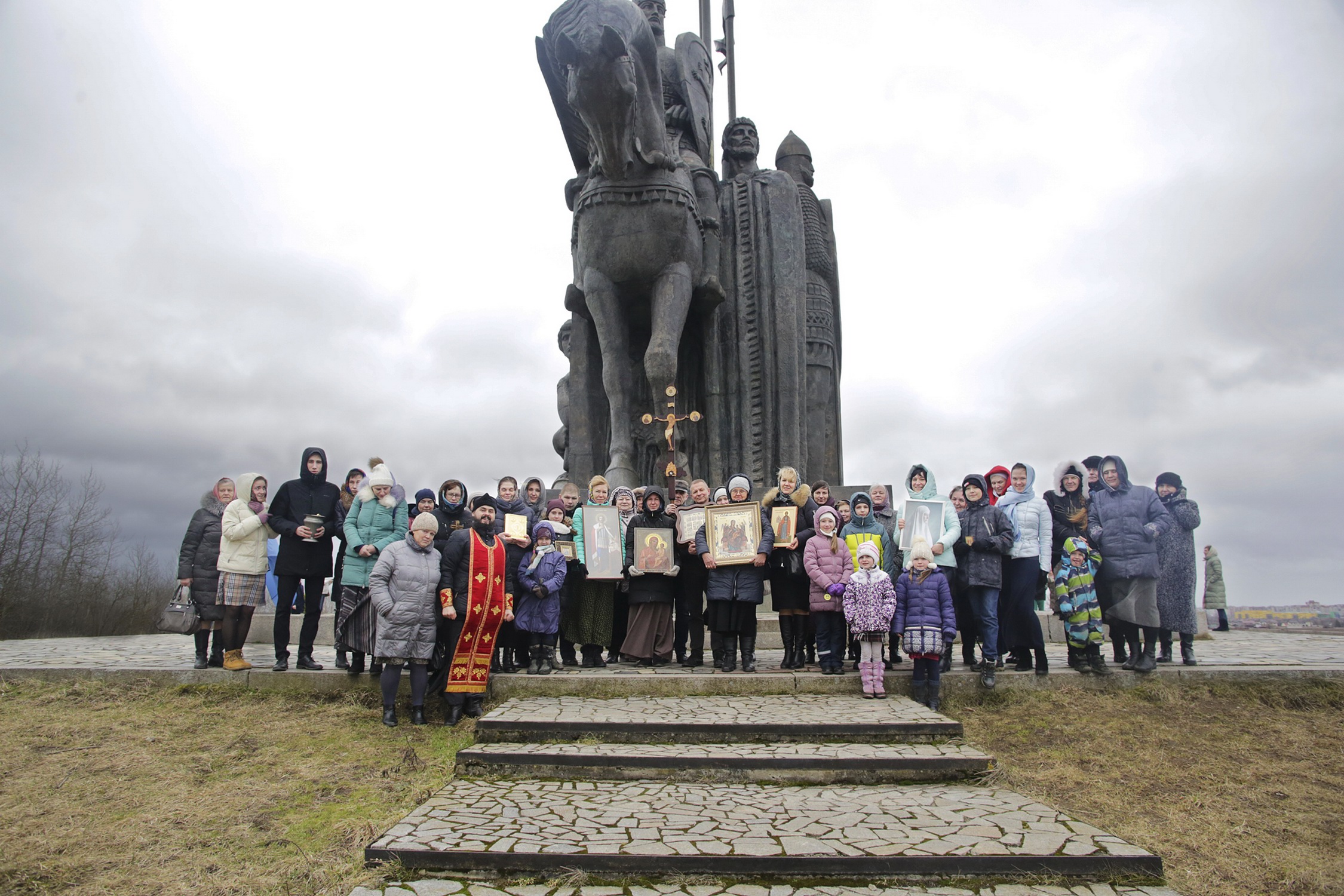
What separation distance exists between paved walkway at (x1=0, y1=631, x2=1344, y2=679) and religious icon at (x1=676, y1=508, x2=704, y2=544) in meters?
1.05

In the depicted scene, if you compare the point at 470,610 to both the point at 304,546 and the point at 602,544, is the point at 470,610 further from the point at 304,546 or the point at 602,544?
the point at 304,546

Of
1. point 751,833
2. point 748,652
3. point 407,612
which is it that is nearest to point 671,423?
point 748,652

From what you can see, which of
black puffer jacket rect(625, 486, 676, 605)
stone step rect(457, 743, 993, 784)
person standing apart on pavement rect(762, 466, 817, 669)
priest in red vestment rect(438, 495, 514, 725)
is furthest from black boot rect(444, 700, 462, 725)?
person standing apart on pavement rect(762, 466, 817, 669)

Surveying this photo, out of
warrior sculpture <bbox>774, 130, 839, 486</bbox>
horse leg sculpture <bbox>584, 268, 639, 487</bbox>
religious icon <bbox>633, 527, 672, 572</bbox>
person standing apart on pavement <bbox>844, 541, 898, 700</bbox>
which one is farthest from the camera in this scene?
warrior sculpture <bbox>774, 130, 839, 486</bbox>

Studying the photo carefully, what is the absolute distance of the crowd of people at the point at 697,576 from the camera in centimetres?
596

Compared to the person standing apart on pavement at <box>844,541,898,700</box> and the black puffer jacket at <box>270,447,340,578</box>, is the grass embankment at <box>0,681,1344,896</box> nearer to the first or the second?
the person standing apart on pavement at <box>844,541,898,700</box>

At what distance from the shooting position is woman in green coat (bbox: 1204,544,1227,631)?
1324cm

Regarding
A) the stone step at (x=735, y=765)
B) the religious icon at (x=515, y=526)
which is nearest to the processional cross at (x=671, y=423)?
the religious icon at (x=515, y=526)

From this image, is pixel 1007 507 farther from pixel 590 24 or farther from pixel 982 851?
pixel 590 24

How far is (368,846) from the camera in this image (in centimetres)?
365

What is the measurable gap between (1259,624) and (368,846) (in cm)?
1701

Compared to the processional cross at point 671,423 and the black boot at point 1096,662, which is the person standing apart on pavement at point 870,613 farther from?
the processional cross at point 671,423

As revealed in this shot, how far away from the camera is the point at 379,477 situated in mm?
6645

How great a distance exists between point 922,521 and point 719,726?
2543 millimetres
